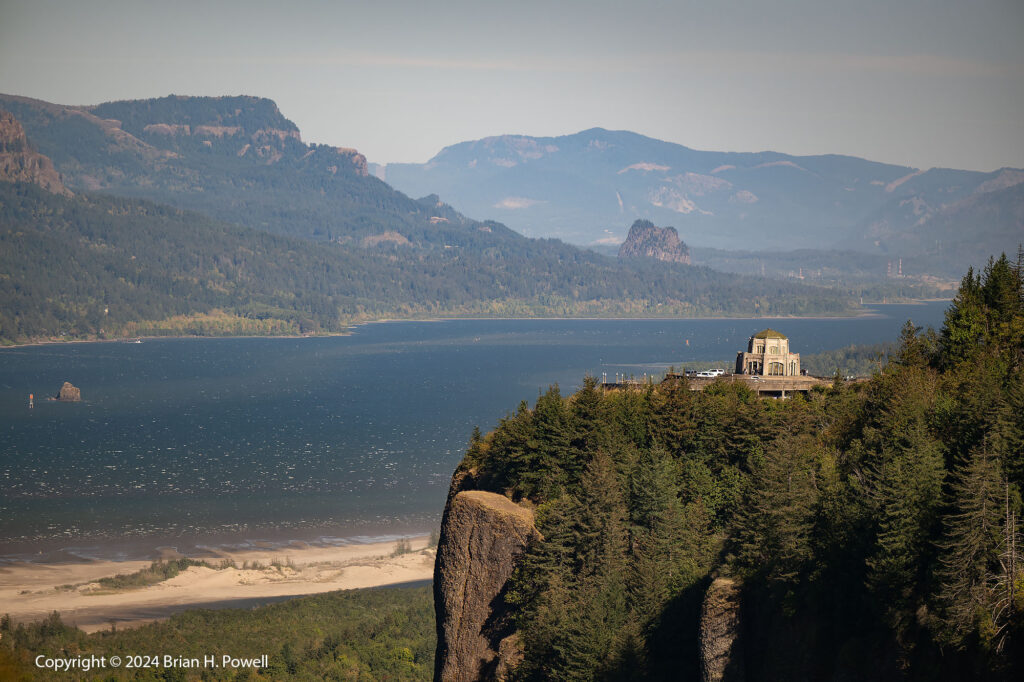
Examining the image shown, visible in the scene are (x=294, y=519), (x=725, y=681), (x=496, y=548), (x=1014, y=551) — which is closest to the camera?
(x=1014, y=551)

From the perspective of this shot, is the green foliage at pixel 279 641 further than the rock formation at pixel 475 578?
Yes

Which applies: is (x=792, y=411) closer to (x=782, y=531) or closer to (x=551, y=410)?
(x=551, y=410)

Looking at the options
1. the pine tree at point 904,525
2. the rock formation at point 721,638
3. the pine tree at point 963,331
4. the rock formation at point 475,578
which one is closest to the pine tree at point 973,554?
the pine tree at point 904,525

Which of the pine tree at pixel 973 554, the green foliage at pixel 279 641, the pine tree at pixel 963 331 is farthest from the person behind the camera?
the green foliage at pixel 279 641

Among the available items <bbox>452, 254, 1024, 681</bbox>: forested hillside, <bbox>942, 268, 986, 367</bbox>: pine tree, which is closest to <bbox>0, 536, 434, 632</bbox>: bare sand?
<bbox>452, 254, 1024, 681</bbox>: forested hillside

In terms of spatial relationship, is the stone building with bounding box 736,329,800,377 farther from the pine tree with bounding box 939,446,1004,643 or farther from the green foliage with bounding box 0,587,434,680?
the pine tree with bounding box 939,446,1004,643

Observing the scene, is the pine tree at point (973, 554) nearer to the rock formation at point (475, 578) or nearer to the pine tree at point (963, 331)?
the rock formation at point (475, 578)

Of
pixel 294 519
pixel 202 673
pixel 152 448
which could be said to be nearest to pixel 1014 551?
pixel 202 673

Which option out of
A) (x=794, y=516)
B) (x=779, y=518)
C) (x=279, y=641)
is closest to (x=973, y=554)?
(x=794, y=516)
